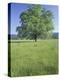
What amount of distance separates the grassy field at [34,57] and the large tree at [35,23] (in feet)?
0.22

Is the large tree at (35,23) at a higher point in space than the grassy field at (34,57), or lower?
higher

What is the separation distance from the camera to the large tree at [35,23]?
1.73 meters

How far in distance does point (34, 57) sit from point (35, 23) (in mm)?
281

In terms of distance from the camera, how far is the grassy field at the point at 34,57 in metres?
1.71

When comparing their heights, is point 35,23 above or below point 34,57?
above

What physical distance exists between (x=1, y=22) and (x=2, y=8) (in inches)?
4.4

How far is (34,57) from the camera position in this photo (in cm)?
176

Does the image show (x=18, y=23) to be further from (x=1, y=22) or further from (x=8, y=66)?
(x=8, y=66)

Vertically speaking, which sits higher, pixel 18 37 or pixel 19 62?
pixel 18 37

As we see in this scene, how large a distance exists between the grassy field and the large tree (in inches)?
2.6

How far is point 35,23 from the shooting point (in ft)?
5.74

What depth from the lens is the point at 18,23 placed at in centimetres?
172

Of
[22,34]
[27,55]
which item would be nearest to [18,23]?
[22,34]

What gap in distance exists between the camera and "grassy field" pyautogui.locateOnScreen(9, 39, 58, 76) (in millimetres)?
1711
